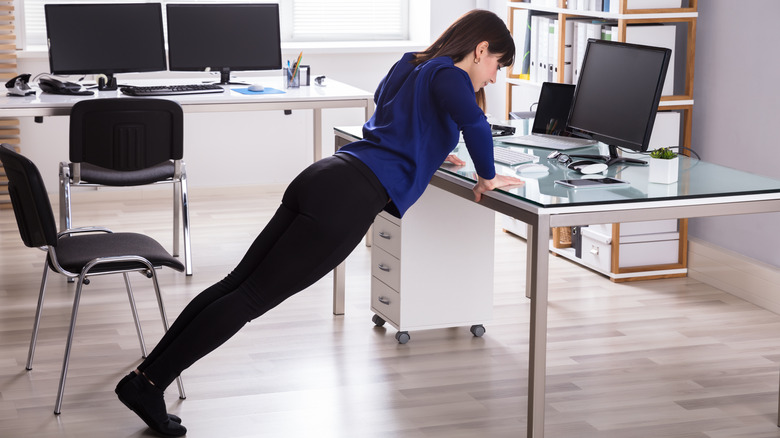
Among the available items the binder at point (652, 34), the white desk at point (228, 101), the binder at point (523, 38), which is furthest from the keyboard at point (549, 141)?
the binder at point (523, 38)

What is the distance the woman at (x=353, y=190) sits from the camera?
2.62 m

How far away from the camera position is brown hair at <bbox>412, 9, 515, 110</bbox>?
272 cm

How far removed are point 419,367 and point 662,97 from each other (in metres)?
1.77

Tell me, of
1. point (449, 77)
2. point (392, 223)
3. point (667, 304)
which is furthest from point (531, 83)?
point (449, 77)

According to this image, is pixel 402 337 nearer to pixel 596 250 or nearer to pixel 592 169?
pixel 592 169

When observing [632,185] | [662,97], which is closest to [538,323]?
[632,185]

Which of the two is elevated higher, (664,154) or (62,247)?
(664,154)

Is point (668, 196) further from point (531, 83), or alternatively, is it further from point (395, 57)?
point (395, 57)

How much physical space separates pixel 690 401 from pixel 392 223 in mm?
1159

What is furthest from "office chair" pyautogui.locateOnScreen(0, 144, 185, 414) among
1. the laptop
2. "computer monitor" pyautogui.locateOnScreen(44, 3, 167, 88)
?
"computer monitor" pyautogui.locateOnScreen(44, 3, 167, 88)

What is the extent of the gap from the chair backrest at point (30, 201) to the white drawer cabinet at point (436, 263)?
118 cm

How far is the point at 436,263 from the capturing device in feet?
11.6

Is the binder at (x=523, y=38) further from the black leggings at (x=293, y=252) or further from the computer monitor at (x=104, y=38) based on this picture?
the black leggings at (x=293, y=252)

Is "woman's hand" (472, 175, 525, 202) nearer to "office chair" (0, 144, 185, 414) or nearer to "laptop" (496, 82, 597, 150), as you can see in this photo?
"laptop" (496, 82, 597, 150)
